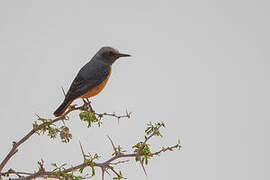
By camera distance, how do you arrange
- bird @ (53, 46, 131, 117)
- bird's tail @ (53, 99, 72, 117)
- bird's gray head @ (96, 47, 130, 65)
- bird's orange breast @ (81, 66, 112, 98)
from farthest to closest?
bird's gray head @ (96, 47, 130, 65) < bird's orange breast @ (81, 66, 112, 98) < bird @ (53, 46, 131, 117) < bird's tail @ (53, 99, 72, 117)

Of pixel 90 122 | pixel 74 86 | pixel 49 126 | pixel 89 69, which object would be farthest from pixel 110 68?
pixel 49 126

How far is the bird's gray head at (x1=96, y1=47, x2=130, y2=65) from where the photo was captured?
3645 millimetres

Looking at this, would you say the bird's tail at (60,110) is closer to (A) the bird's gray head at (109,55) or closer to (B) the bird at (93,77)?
(B) the bird at (93,77)

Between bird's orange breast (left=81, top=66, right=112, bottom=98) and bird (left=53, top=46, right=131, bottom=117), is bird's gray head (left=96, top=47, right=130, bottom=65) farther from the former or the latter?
bird's orange breast (left=81, top=66, right=112, bottom=98)

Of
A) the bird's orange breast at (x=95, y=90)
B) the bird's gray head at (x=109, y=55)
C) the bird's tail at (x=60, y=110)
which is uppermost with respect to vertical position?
the bird's gray head at (x=109, y=55)

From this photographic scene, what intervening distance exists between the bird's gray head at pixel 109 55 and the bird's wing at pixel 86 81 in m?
0.14

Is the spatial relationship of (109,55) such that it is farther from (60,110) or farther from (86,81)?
(60,110)

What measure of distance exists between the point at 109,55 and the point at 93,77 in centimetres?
42

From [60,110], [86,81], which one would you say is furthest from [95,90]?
[60,110]

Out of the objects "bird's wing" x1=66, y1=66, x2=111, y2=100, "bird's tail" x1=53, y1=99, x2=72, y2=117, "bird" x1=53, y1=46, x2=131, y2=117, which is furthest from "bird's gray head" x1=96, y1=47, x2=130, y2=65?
"bird's tail" x1=53, y1=99, x2=72, y2=117

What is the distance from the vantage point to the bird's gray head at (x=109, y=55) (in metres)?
3.64

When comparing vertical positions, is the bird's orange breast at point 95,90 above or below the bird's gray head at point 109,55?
below

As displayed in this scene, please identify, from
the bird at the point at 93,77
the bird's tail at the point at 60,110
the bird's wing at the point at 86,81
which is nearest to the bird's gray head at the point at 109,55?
the bird at the point at 93,77

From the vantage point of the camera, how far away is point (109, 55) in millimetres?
3678
